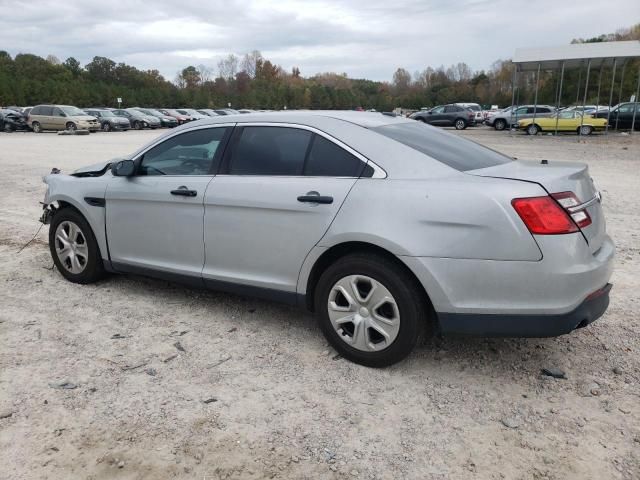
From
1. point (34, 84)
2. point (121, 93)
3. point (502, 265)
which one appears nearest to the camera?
point (502, 265)

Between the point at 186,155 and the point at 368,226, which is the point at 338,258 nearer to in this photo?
the point at 368,226

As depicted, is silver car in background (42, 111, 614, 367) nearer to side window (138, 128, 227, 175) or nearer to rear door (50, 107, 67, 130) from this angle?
side window (138, 128, 227, 175)

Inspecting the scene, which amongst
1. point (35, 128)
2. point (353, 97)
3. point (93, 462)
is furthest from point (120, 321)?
point (353, 97)

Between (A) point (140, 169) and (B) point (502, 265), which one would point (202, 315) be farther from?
(B) point (502, 265)

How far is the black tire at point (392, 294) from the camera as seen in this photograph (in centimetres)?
333

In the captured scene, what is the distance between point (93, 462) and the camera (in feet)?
8.98

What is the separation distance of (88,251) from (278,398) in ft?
8.81

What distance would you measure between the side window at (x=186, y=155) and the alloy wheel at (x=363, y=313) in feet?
4.80

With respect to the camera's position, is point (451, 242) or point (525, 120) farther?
point (525, 120)

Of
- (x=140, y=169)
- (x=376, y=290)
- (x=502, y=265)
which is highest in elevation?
(x=140, y=169)

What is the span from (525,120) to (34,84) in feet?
157

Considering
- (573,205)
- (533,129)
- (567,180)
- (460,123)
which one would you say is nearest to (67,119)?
(460,123)

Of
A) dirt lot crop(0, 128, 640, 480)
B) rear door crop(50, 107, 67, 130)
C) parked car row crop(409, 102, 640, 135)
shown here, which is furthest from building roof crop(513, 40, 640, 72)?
rear door crop(50, 107, 67, 130)

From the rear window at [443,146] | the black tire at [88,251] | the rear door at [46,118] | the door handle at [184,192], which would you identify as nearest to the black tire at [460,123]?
the rear door at [46,118]
